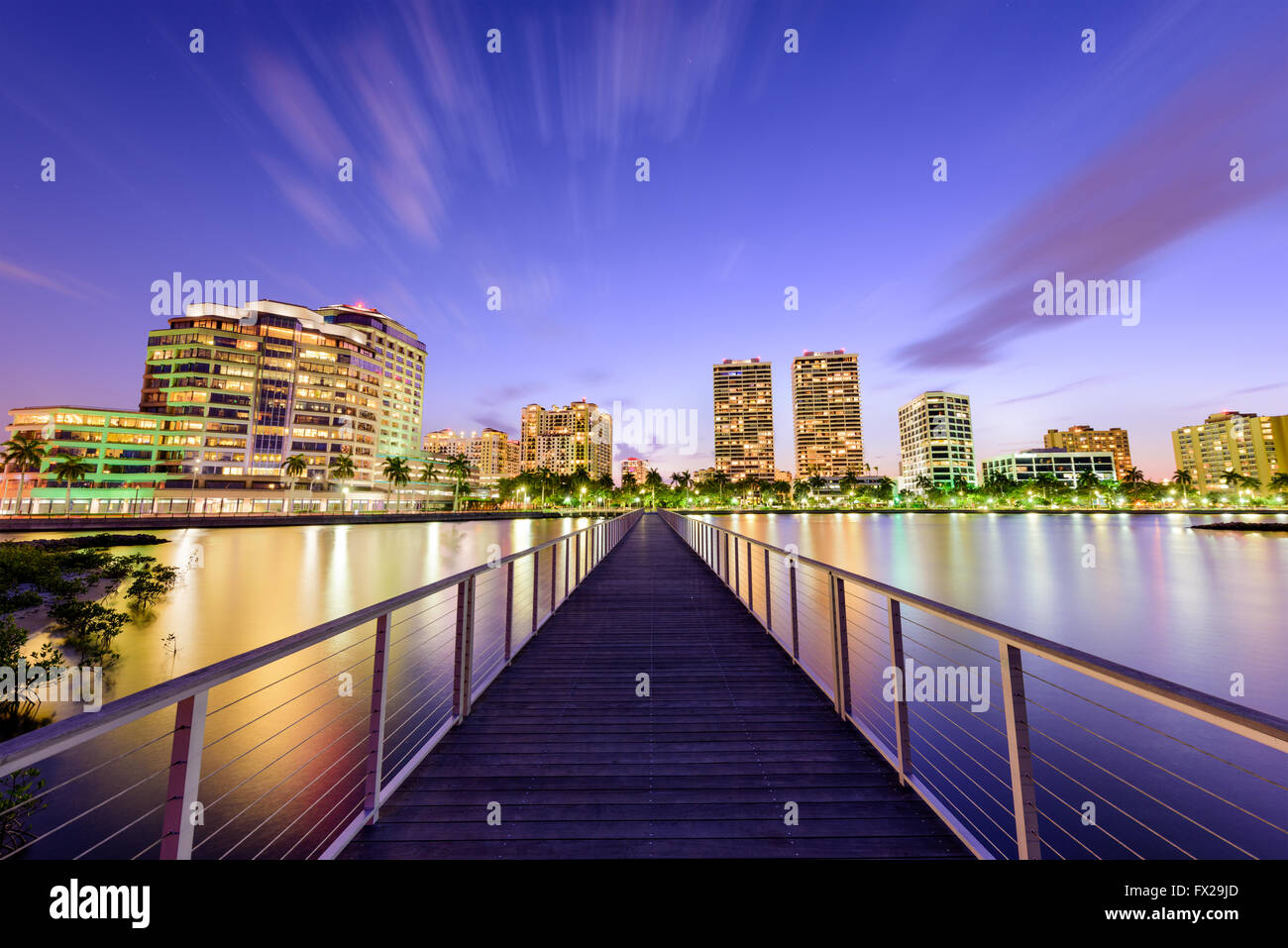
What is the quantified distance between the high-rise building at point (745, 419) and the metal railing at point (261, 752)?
16158 centimetres

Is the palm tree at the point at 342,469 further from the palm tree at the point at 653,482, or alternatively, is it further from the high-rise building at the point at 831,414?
the high-rise building at the point at 831,414

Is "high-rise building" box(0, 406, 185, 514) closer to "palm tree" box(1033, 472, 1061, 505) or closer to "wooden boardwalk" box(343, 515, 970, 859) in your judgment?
"wooden boardwalk" box(343, 515, 970, 859)

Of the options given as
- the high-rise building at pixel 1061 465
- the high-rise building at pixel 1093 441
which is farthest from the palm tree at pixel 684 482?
the high-rise building at pixel 1093 441

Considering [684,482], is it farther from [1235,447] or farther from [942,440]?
[1235,447]

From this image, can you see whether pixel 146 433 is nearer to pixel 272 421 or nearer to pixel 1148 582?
pixel 272 421

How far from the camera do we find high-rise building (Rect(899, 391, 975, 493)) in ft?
469

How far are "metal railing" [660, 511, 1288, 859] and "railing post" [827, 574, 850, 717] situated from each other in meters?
0.01

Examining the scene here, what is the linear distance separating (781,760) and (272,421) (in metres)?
94.5

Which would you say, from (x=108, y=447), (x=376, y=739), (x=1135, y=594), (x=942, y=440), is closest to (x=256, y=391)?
(x=108, y=447)

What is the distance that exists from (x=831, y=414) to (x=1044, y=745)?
16669cm

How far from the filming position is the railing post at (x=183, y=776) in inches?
70.9

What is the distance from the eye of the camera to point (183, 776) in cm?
184

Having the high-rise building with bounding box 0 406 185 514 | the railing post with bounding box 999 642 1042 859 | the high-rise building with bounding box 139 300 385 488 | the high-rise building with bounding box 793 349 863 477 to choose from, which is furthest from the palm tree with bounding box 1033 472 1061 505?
the high-rise building with bounding box 0 406 185 514
